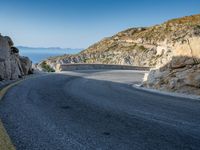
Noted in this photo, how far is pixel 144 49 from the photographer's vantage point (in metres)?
74.4

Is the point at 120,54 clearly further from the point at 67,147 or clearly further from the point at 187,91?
the point at 67,147

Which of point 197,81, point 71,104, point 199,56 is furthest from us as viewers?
point 199,56

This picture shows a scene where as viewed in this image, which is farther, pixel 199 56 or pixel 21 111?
pixel 199 56

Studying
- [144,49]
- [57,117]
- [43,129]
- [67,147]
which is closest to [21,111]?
[57,117]

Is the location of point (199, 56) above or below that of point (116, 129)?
above

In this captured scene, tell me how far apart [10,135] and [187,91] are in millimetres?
8958

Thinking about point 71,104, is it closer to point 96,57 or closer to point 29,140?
point 29,140

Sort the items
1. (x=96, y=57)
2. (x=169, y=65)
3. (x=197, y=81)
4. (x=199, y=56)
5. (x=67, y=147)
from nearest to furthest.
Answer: (x=67, y=147) < (x=197, y=81) < (x=199, y=56) < (x=169, y=65) < (x=96, y=57)

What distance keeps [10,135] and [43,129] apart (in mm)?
641

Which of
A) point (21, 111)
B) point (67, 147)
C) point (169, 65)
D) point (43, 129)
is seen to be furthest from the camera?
point (169, 65)

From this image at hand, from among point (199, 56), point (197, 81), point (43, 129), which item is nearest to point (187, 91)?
point (197, 81)

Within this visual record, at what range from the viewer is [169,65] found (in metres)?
13.9

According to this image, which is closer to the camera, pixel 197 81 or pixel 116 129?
pixel 116 129

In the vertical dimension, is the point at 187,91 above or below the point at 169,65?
below
